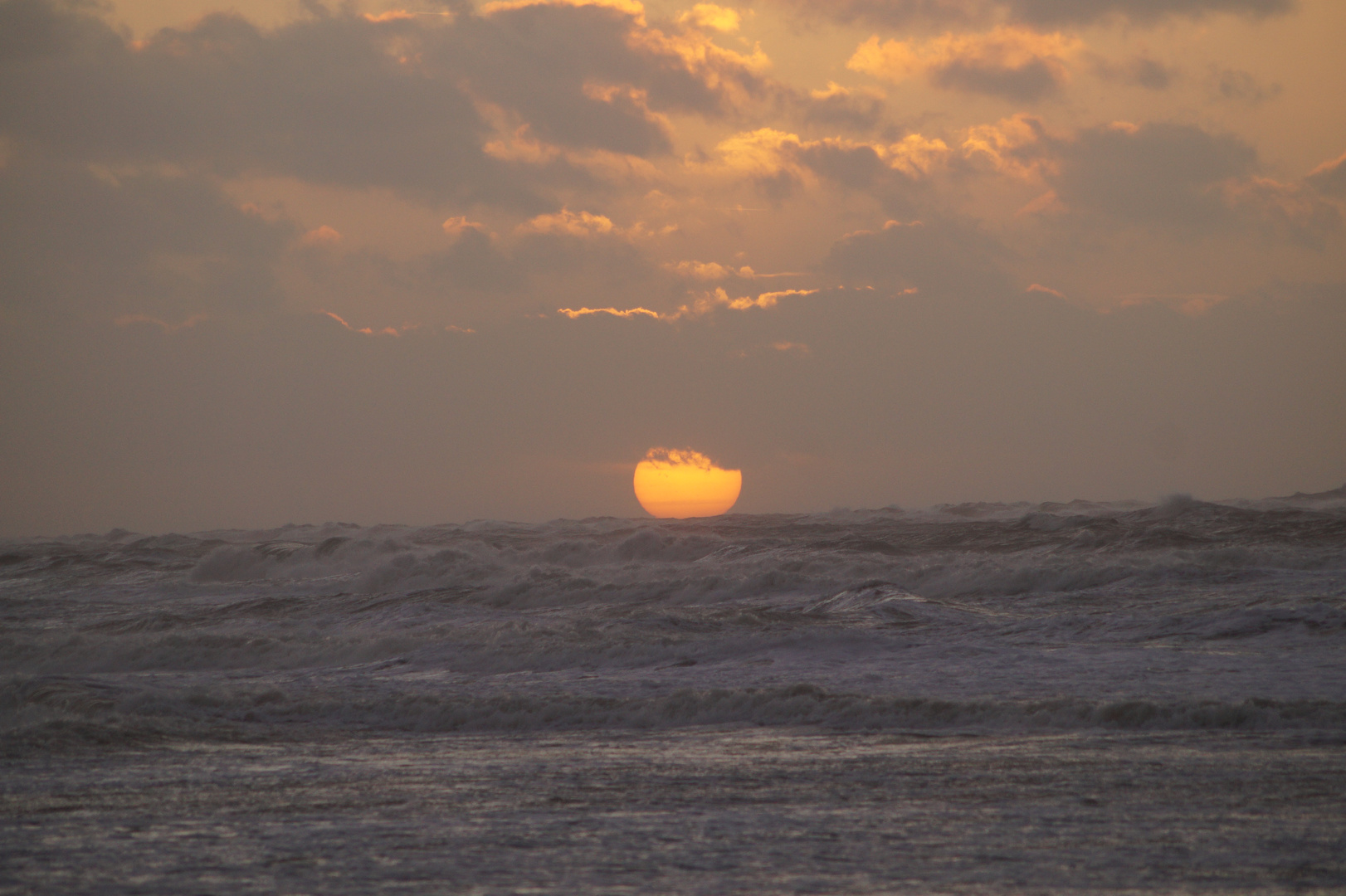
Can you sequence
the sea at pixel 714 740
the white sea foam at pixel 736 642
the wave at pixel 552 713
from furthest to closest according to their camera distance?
the white sea foam at pixel 736 642 < the wave at pixel 552 713 < the sea at pixel 714 740

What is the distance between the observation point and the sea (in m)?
5.42

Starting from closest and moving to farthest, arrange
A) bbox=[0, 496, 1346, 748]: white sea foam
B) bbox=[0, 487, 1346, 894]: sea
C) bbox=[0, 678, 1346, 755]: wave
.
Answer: bbox=[0, 487, 1346, 894]: sea → bbox=[0, 678, 1346, 755]: wave → bbox=[0, 496, 1346, 748]: white sea foam

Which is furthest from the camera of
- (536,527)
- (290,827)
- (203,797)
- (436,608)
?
(536,527)

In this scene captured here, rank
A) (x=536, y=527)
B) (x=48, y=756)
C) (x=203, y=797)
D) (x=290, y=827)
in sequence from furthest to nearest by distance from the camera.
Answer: (x=536, y=527)
(x=48, y=756)
(x=203, y=797)
(x=290, y=827)

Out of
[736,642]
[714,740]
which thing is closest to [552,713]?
[714,740]

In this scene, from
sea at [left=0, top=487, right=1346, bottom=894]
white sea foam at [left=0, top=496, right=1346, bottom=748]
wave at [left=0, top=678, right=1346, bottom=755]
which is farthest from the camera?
white sea foam at [left=0, top=496, right=1346, bottom=748]

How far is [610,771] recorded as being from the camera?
25.3 ft

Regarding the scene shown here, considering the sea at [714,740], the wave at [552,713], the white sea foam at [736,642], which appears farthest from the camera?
the white sea foam at [736,642]

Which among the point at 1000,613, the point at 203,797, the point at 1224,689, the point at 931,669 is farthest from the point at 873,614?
the point at 203,797

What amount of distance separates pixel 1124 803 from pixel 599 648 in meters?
8.31

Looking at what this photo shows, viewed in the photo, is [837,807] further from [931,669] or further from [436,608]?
[436,608]

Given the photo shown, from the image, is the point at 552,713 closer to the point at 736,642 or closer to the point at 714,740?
the point at 714,740

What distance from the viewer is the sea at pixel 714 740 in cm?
542

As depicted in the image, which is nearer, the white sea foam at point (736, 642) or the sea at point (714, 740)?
the sea at point (714, 740)
